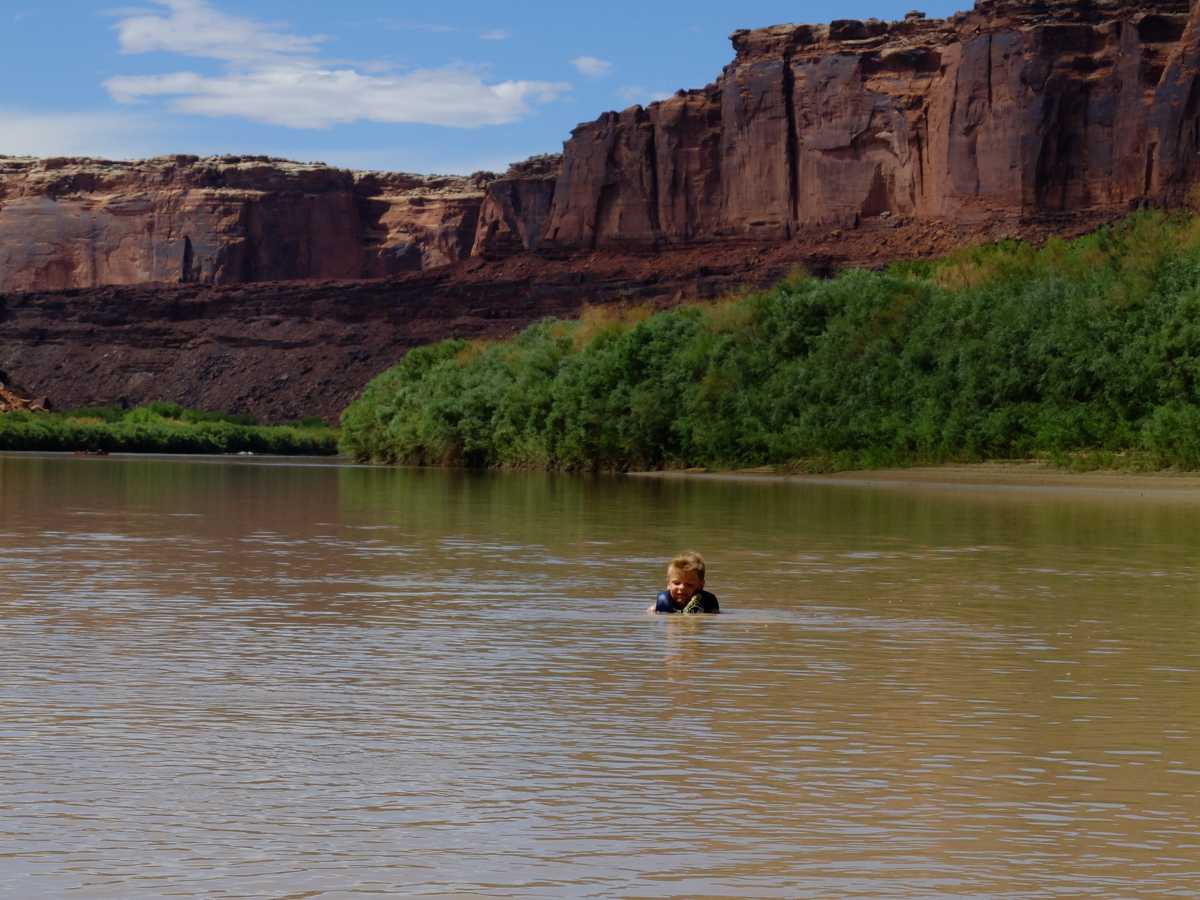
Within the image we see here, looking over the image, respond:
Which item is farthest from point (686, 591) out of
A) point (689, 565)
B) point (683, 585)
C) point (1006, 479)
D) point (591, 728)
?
point (1006, 479)

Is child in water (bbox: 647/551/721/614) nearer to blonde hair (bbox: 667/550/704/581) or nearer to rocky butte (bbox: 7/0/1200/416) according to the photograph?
Result: blonde hair (bbox: 667/550/704/581)

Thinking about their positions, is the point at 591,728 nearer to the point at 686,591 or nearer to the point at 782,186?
the point at 686,591

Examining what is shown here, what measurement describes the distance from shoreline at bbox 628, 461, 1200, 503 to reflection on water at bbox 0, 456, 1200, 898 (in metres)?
23.2

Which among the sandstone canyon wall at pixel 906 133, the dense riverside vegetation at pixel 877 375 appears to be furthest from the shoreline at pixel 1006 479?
the sandstone canyon wall at pixel 906 133

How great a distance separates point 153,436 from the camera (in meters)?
112

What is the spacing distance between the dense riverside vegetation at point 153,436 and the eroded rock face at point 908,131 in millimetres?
38619

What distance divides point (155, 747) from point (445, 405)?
220ft

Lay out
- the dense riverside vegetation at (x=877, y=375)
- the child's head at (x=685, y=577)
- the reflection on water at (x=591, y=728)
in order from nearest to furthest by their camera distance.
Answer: the reflection on water at (x=591, y=728) < the child's head at (x=685, y=577) < the dense riverside vegetation at (x=877, y=375)

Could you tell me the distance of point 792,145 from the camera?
477ft

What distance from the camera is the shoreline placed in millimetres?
46188

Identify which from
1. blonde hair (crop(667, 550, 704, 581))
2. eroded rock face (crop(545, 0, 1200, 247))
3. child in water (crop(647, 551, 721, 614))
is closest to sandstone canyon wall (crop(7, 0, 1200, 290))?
eroded rock face (crop(545, 0, 1200, 247))

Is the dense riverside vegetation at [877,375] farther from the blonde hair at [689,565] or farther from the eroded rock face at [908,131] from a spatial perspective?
the eroded rock face at [908,131]

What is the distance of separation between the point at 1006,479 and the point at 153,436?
69.3 metres

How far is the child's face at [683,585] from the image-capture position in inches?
638
